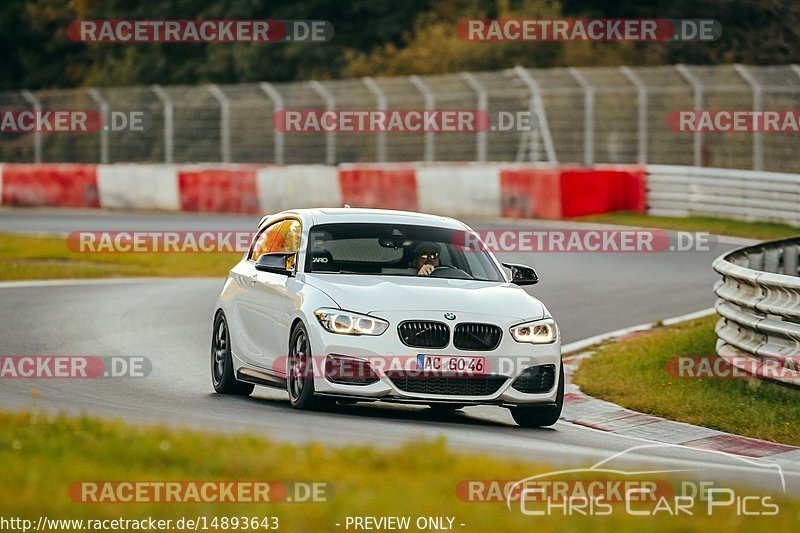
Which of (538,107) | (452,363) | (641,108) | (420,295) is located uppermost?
(420,295)

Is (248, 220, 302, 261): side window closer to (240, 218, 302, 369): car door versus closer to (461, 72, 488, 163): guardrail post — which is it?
(240, 218, 302, 369): car door

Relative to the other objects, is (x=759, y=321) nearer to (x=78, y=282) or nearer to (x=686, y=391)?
(x=686, y=391)

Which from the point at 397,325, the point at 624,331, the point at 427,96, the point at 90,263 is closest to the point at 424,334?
the point at 397,325

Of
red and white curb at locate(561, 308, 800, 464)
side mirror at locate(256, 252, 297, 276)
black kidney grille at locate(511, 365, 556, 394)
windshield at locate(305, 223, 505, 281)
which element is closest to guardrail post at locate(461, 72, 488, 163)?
red and white curb at locate(561, 308, 800, 464)

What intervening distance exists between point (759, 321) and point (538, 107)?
20.8m

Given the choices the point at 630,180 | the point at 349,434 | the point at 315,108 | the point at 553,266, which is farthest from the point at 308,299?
the point at 315,108

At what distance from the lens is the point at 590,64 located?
4538 cm

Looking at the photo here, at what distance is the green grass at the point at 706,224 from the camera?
87.6 ft

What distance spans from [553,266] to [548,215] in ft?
21.5

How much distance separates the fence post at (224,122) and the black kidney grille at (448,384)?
27.3m

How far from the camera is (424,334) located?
11.0 meters

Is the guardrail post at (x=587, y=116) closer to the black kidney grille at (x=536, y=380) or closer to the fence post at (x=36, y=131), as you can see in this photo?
the fence post at (x=36, y=131)

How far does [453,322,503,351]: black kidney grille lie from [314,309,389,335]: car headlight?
496 millimetres

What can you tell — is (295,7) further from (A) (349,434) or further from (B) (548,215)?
(A) (349,434)
